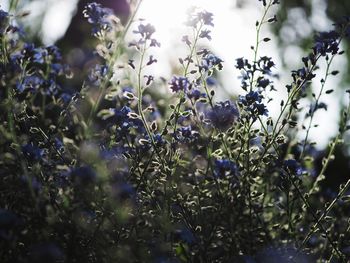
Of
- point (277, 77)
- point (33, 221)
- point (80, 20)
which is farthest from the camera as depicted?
point (80, 20)

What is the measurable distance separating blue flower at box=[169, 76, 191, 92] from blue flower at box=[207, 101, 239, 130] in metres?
0.19

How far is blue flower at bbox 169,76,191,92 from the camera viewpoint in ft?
8.95

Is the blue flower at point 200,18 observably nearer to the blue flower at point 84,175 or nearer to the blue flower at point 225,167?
the blue flower at point 225,167

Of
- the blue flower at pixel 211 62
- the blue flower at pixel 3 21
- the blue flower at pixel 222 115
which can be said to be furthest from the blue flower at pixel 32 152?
the blue flower at pixel 211 62

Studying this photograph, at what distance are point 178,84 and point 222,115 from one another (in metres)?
0.28

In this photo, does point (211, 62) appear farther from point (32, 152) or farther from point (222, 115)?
point (32, 152)

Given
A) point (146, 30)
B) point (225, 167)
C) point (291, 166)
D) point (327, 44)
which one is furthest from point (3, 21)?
point (327, 44)

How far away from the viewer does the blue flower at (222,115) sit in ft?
9.00

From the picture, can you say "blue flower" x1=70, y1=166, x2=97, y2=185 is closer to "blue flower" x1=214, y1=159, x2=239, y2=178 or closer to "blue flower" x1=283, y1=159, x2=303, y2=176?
"blue flower" x1=214, y1=159, x2=239, y2=178

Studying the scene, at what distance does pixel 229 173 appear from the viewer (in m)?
2.58

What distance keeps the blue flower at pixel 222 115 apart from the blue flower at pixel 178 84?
0.62 ft

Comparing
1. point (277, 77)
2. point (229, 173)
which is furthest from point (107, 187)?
point (277, 77)

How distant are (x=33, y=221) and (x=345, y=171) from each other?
28.0ft

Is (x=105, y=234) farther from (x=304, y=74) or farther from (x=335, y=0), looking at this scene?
(x=335, y=0)
